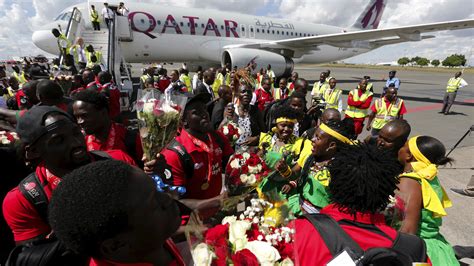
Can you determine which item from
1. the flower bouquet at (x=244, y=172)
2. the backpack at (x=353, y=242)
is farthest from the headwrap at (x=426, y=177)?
the flower bouquet at (x=244, y=172)

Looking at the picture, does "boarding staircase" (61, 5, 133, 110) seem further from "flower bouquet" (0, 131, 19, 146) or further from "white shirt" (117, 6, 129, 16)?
"flower bouquet" (0, 131, 19, 146)

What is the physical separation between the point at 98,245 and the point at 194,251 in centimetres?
37

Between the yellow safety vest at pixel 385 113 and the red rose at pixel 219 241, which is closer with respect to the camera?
the red rose at pixel 219 241

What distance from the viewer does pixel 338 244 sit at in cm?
130

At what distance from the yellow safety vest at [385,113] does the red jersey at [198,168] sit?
4.97 meters

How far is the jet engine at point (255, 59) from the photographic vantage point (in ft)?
52.0

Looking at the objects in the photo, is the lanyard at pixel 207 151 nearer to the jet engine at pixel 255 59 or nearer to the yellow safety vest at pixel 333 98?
the yellow safety vest at pixel 333 98

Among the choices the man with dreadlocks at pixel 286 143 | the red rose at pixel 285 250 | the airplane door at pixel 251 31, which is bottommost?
the man with dreadlocks at pixel 286 143

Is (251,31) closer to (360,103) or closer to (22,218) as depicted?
(360,103)

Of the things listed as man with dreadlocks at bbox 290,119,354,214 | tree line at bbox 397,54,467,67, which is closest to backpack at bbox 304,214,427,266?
man with dreadlocks at bbox 290,119,354,214

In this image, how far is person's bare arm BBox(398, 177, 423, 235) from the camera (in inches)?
74.1

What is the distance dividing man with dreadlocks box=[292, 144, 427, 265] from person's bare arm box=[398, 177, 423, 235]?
1.24 feet

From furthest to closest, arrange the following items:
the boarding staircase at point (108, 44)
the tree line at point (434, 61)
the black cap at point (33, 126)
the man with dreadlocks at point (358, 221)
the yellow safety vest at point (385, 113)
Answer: the tree line at point (434, 61) < the boarding staircase at point (108, 44) < the yellow safety vest at point (385, 113) < the black cap at point (33, 126) < the man with dreadlocks at point (358, 221)

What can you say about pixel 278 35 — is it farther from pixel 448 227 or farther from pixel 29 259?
pixel 29 259
